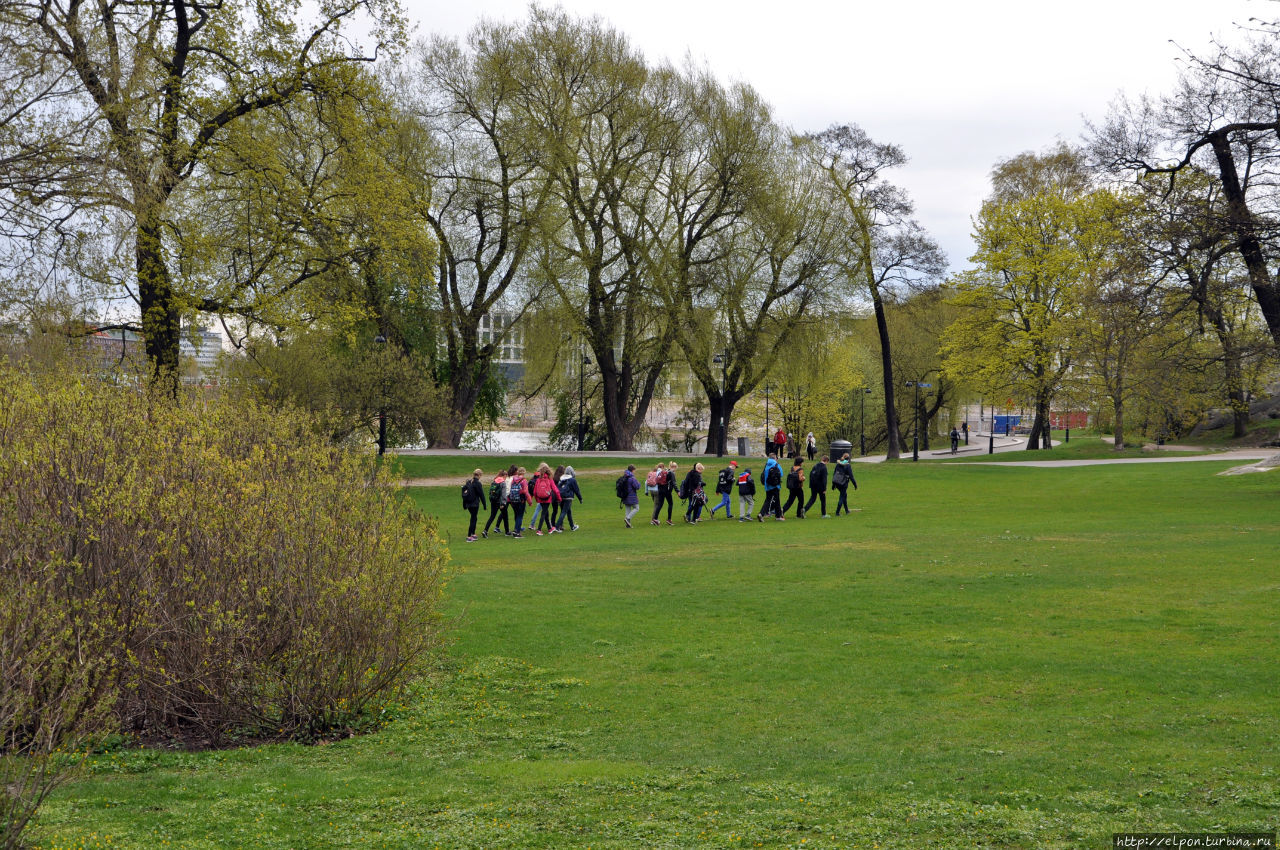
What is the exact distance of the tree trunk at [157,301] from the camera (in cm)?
2611

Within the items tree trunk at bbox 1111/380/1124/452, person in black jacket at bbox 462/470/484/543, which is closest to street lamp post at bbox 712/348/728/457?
tree trunk at bbox 1111/380/1124/452

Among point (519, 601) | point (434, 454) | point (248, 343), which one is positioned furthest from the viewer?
point (434, 454)

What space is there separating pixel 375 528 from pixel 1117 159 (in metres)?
23.1

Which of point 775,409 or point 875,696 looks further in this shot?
point 775,409

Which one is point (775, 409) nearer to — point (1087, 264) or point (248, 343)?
point (1087, 264)

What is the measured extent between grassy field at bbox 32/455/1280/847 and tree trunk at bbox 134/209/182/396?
574 inches

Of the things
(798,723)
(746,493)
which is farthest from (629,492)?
(798,723)

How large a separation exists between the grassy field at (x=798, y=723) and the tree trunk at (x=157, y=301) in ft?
47.9

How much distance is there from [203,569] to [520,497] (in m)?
14.9

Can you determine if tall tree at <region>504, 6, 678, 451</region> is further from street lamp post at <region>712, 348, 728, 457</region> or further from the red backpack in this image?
the red backpack

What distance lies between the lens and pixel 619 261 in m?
44.6

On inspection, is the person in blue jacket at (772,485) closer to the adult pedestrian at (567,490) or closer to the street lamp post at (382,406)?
the adult pedestrian at (567,490)

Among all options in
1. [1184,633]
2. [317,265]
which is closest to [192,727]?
[1184,633]

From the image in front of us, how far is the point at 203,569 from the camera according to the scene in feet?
30.5
